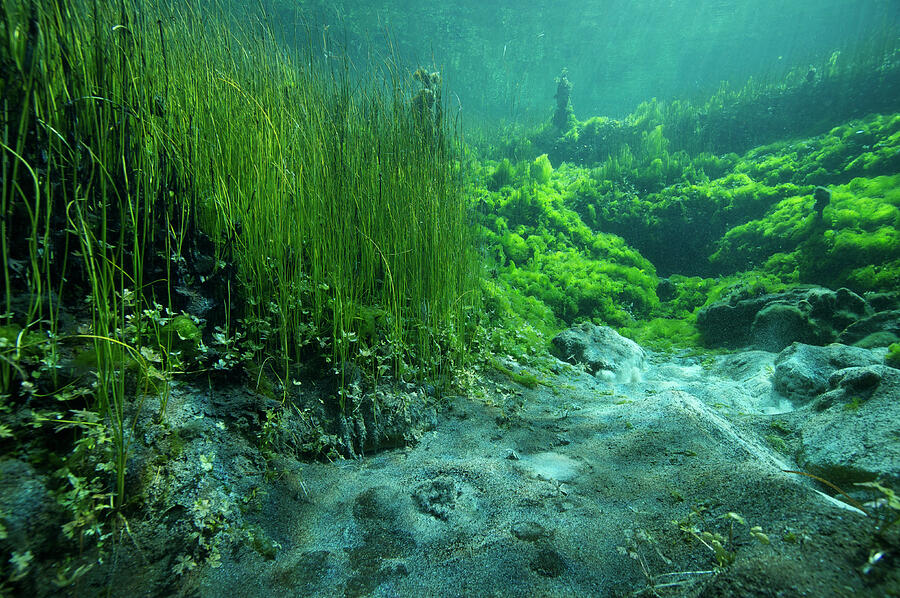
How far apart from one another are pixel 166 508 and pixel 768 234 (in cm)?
801

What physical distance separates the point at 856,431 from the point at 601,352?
2.71 m

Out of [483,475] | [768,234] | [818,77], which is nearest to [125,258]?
[483,475]

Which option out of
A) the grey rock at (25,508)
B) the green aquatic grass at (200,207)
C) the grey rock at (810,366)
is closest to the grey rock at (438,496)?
the green aquatic grass at (200,207)

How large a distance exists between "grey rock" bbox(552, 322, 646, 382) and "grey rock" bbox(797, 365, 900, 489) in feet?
6.46

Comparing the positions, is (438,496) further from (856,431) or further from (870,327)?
(870,327)

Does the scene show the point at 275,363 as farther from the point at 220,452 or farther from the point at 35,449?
the point at 35,449

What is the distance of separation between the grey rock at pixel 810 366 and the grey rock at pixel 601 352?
125 centimetres

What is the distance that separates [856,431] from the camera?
159 cm

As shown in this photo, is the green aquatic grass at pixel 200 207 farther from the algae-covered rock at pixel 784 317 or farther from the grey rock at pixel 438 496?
the algae-covered rock at pixel 784 317

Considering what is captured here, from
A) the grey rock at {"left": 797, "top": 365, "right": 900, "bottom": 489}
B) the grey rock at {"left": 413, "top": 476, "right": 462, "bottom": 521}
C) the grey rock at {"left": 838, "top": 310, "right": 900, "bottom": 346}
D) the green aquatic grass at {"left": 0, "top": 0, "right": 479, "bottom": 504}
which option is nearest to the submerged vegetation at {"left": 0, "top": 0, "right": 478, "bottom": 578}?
the green aquatic grass at {"left": 0, "top": 0, "right": 479, "bottom": 504}

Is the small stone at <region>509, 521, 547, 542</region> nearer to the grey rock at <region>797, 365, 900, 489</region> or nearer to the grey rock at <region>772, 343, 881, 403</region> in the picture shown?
the grey rock at <region>797, 365, 900, 489</region>

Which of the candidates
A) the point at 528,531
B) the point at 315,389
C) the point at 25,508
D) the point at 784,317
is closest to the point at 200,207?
the point at 315,389

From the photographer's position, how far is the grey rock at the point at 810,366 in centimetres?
300

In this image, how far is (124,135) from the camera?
56.9 inches
